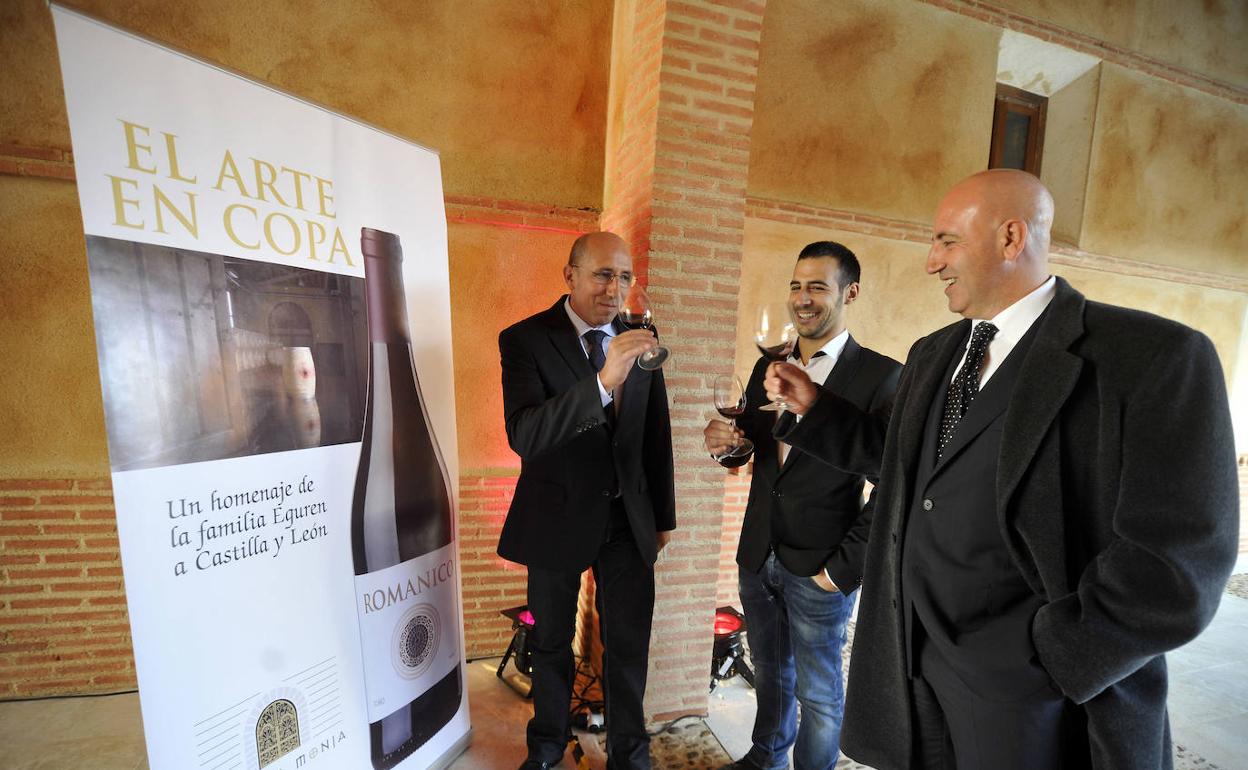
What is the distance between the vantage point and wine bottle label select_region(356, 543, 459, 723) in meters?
1.96

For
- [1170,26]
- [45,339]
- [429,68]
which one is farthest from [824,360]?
[1170,26]

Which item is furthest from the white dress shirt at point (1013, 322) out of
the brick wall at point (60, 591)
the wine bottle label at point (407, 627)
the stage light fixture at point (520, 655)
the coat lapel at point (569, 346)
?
the brick wall at point (60, 591)

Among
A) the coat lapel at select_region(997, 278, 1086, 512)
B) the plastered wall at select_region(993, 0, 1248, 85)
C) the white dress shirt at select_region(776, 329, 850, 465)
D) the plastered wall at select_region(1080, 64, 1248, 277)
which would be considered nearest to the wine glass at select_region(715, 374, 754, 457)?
the white dress shirt at select_region(776, 329, 850, 465)

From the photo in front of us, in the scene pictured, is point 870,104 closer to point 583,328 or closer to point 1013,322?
point 583,328

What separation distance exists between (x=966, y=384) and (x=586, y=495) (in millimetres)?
1345

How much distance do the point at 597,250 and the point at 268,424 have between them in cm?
123

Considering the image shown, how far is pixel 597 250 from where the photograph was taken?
214cm

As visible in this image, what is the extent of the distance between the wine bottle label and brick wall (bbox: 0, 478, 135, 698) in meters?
2.24

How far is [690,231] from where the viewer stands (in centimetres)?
284

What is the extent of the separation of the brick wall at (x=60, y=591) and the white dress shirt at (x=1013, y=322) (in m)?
4.16

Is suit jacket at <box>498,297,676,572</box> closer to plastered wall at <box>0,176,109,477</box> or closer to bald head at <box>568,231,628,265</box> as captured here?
bald head at <box>568,231,628,265</box>

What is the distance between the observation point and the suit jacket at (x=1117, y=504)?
1072 mm

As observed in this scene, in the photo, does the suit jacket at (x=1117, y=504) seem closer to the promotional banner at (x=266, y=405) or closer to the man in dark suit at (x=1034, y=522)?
the man in dark suit at (x=1034, y=522)

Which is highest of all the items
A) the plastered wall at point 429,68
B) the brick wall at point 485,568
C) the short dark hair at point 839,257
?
the plastered wall at point 429,68
